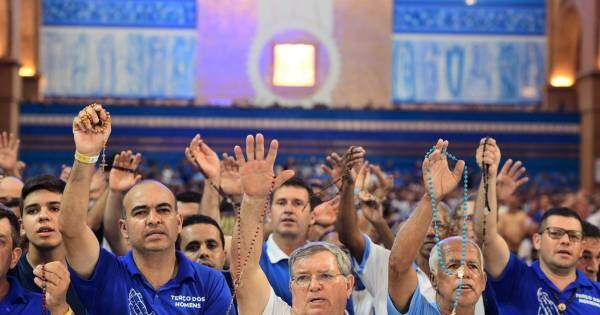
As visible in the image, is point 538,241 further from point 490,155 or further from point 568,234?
point 490,155

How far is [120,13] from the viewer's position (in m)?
21.8

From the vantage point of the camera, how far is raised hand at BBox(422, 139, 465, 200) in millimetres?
4262

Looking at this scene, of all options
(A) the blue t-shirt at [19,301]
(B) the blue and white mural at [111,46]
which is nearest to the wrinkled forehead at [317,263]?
(A) the blue t-shirt at [19,301]

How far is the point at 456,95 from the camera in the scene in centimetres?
2203

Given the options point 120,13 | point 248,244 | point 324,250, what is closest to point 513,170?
point 324,250

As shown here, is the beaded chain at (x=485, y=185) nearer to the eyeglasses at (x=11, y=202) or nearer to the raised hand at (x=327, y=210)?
the raised hand at (x=327, y=210)

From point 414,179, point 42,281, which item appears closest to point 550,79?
point 414,179

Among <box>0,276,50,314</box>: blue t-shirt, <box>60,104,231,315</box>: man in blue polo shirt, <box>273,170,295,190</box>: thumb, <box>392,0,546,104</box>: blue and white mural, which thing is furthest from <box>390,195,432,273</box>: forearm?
<box>392,0,546,104</box>: blue and white mural

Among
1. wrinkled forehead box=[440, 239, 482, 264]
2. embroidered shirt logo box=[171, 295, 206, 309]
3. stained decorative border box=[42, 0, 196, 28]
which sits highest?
stained decorative border box=[42, 0, 196, 28]

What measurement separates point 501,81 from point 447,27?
1751 millimetres

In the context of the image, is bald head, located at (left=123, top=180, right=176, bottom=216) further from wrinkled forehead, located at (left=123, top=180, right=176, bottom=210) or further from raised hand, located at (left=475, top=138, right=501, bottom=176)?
raised hand, located at (left=475, top=138, right=501, bottom=176)

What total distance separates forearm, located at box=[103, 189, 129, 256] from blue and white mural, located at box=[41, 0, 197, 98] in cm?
1656

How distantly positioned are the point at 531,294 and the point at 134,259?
201 centimetres

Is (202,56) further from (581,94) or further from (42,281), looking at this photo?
(42,281)
